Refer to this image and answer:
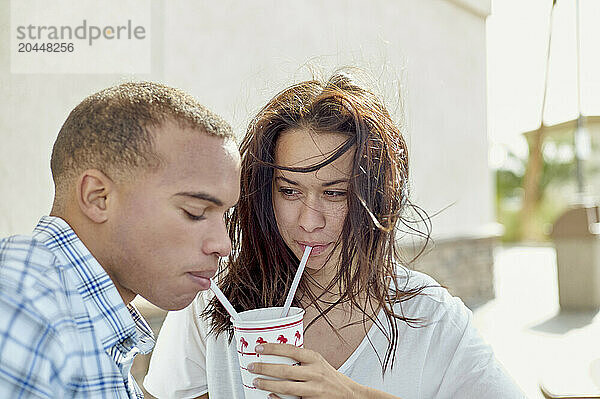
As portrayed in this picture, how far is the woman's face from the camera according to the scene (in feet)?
4.54

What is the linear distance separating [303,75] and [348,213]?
271 cm

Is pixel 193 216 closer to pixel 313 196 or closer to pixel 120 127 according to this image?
pixel 120 127

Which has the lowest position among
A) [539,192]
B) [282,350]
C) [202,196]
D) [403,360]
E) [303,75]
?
[403,360]

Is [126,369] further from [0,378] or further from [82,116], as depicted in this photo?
[82,116]

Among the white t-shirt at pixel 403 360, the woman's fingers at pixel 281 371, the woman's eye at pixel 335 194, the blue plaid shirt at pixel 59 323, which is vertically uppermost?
the woman's eye at pixel 335 194

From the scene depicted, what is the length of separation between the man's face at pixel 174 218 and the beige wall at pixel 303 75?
917 mm

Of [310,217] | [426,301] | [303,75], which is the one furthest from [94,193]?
[303,75]

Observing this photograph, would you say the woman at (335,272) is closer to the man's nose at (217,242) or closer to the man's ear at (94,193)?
the man's nose at (217,242)

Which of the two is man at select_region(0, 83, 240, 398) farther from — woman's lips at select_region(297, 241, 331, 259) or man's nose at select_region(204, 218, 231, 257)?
woman's lips at select_region(297, 241, 331, 259)

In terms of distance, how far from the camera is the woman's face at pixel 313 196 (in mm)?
1385

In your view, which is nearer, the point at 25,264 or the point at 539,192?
the point at 25,264

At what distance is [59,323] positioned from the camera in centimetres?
79

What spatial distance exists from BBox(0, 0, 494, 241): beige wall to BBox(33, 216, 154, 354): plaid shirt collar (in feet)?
3.50

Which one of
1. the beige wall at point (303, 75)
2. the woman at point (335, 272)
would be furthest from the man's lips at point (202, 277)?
the beige wall at point (303, 75)
